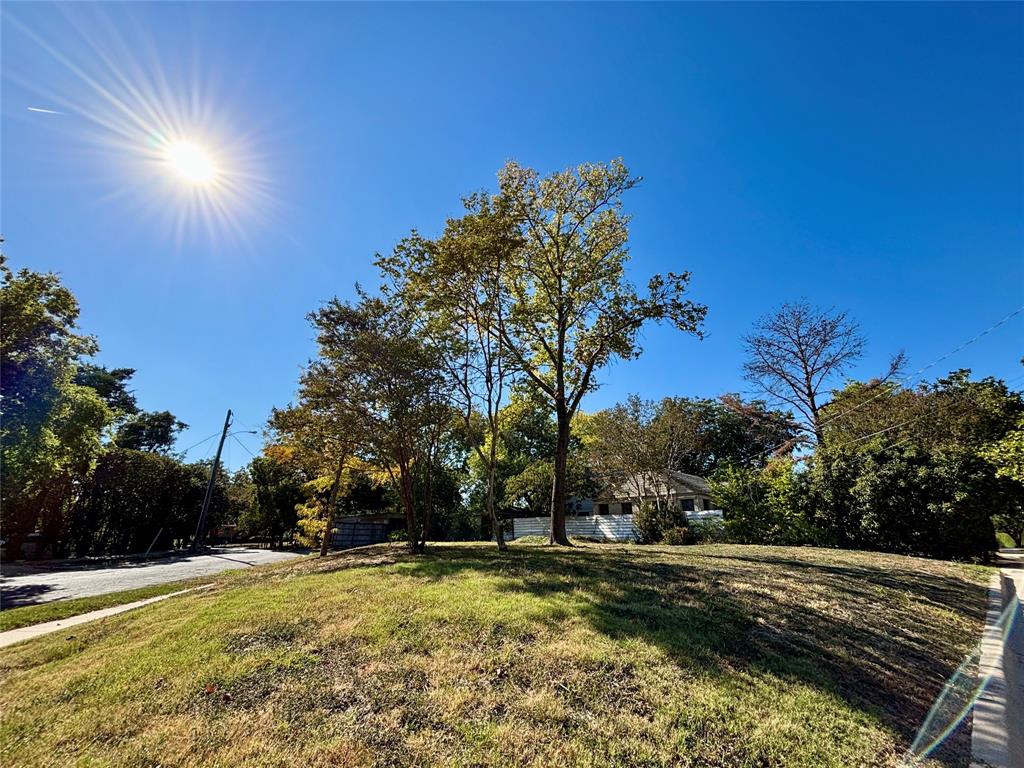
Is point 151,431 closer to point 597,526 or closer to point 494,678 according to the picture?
point 597,526

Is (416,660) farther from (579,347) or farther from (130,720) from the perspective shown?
(579,347)

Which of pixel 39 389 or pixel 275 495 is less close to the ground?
pixel 39 389

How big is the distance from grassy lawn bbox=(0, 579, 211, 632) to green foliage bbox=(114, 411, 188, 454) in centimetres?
3609

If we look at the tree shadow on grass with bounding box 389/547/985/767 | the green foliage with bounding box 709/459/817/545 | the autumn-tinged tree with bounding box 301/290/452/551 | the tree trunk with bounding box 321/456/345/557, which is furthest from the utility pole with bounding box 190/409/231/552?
the green foliage with bounding box 709/459/817/545

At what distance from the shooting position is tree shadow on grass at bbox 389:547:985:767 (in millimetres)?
3842

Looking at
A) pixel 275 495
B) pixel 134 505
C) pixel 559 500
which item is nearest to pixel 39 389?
pixel 134 505

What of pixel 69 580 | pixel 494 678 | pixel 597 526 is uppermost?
pixel 597 526

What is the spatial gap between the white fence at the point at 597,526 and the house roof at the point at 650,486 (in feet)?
6.97

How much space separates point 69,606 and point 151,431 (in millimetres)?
41687

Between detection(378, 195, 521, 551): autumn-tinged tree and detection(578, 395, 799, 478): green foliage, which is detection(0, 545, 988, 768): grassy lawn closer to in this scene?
detection(378, 195, 521, 551): autumn-tinged tree

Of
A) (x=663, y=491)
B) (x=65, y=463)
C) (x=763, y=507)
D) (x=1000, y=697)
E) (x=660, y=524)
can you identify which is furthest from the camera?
(x=663, y=491)

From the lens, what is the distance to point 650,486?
2597cm

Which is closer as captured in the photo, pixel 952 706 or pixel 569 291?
pixel 952 706

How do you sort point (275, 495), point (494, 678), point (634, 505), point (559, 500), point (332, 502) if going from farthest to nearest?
point (275, 495) → point (634, 505) → point (332, 502) → point (559, 500) → point (494, 678)
